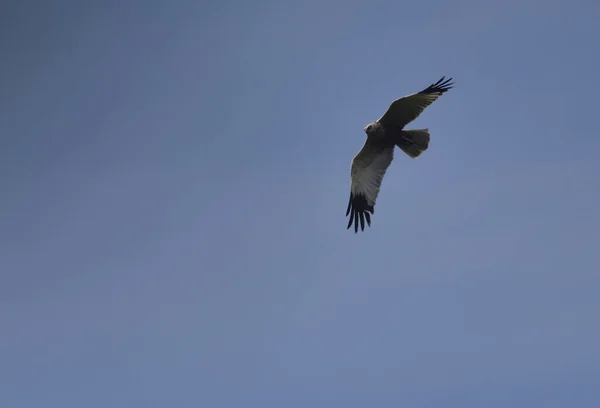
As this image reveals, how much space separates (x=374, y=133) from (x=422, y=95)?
1.85 m

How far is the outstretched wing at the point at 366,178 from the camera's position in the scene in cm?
2700

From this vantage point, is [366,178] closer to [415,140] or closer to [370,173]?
[370,173]

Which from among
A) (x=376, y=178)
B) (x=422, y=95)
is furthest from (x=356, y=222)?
(x=422, y=95)

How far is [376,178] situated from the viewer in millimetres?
27266

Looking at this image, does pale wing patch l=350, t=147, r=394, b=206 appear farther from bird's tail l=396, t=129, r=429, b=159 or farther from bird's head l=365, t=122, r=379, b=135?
bird's head l=365, t=122, r=379, b=135

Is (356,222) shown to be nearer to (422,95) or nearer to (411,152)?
(411,152)

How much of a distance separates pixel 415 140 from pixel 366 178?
6.85 ft

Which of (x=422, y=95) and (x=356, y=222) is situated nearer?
(x=422, y=95)

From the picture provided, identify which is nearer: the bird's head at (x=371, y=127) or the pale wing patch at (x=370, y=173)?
the bird's head at (x=371, y=127)

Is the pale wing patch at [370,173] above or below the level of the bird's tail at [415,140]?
below

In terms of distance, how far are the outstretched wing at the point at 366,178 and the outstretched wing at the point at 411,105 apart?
1185mm

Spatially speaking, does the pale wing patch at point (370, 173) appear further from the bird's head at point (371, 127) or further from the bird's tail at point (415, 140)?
the bird's head at point (371, 127)

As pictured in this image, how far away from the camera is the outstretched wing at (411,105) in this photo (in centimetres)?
2530

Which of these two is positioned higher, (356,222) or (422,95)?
(422,95)
